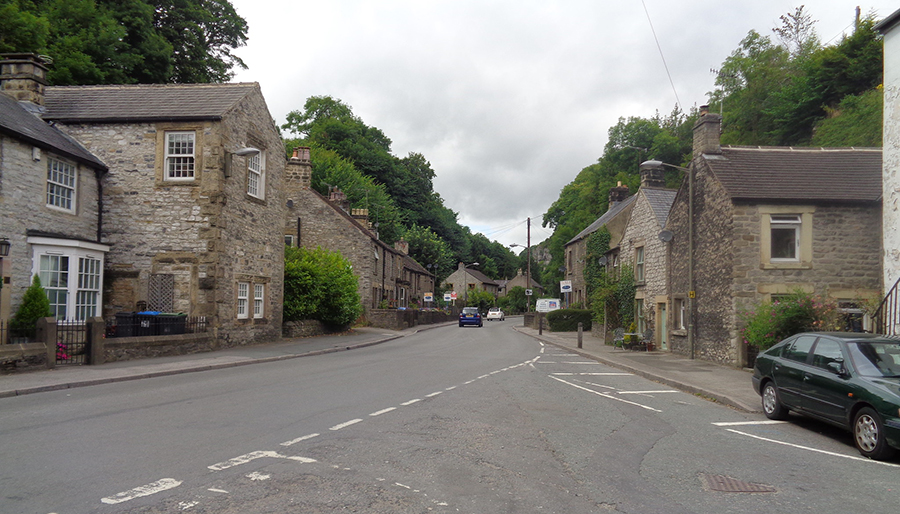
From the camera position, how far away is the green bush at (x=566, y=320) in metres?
42.1

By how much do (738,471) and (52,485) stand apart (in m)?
6.86

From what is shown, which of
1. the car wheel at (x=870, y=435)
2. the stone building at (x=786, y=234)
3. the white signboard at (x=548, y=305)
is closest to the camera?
the car wheel at (x=870, y=435)

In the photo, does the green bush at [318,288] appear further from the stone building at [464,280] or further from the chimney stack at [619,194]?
the stone building at [464,280]

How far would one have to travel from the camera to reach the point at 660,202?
27234 mm

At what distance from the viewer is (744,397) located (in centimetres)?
1210

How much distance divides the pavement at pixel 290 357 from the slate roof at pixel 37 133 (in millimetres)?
6592

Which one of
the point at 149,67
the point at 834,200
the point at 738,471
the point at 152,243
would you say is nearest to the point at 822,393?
the point at 738,471

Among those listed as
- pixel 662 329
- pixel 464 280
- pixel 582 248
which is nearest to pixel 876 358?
pixel 662 329

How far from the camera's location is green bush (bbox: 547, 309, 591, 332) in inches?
1656

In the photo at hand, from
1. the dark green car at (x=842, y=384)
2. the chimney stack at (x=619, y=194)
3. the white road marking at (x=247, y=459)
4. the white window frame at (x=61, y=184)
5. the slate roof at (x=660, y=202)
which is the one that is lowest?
the white road marking at (x=247, y=459)

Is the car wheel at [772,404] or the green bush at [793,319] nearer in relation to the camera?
the car wheel at [772,404]

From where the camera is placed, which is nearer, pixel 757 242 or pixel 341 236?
pixel 757 242

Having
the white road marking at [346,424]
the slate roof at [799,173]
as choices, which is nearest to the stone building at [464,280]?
the slate roof at [799,173]

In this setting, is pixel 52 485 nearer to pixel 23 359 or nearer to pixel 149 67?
pixel 23 359
